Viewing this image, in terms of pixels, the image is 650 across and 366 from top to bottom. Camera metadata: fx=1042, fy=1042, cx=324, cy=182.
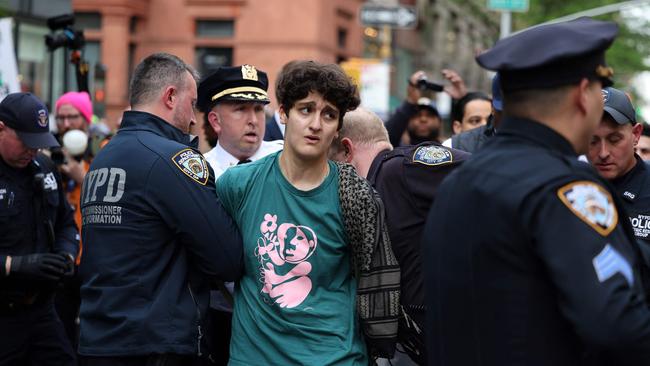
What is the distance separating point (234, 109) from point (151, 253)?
1.59m

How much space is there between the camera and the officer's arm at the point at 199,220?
449 centimetres

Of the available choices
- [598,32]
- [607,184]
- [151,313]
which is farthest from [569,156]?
[151,313]

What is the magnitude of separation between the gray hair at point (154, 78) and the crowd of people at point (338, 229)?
0.01m

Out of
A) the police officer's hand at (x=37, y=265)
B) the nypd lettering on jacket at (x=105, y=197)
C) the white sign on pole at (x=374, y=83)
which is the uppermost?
the nypd lettering on jacket at (x=105, y=197)

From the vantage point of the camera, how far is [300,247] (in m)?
4.33

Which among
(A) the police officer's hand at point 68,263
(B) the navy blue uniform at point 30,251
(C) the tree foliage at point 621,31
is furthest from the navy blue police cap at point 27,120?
(C) the tree foliage at point 621,31

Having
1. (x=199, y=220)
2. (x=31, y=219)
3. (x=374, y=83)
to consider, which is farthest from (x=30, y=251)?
(x=374, y=83)

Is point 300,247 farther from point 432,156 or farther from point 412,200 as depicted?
point 432,156

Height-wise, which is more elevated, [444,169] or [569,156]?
[569,156]

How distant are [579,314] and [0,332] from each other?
15.2ft

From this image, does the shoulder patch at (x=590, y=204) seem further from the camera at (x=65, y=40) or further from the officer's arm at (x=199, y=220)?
the camera at (x=65, y=40)

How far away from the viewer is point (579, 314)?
2824 mm

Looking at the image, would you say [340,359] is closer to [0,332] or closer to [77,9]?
[0,332]

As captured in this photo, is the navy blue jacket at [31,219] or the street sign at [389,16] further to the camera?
the street sign at [389,16]
